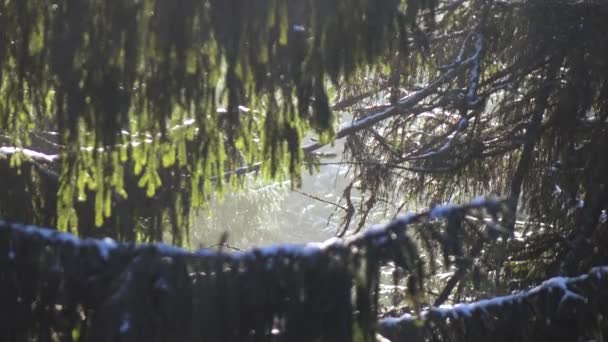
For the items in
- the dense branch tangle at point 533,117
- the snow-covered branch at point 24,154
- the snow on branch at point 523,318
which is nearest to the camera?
the snow on branch at point 523,318

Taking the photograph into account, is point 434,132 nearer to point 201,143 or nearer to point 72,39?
point 201,143

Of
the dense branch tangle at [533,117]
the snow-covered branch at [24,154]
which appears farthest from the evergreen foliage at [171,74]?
the dense branch tangle at [533,117]

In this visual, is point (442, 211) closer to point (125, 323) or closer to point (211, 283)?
point (211, 283)

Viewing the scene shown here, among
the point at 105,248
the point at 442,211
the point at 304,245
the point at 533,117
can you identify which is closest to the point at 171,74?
the point at 105,248

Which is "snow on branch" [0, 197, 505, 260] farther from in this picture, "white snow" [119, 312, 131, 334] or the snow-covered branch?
the snow-covered branch

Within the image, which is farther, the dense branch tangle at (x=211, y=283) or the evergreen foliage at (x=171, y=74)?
the evergreen foliage at (x=171, y=74)

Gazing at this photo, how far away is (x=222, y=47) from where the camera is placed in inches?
132

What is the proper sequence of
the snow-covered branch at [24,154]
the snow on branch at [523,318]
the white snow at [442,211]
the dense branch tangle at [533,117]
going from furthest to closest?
the dense branch tangle at [533,117] → the snow-covered branch at [24,154] → the snow on branch at [523,318] → the white snow at [442,211]

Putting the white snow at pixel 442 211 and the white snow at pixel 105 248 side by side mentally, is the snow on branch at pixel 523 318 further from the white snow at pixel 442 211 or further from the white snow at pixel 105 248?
the white snow at pixel 105 248

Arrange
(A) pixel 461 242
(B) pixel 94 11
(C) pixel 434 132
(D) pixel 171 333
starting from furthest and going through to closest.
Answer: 1. (C) pixel 434 132
2. (B) pixel 94 11
3. (A) pixel 461 242
4. (D) pixel 171 333

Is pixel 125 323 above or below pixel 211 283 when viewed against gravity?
below

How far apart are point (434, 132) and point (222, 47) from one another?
3.85 metres

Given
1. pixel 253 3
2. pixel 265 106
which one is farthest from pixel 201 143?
pixel 253 3

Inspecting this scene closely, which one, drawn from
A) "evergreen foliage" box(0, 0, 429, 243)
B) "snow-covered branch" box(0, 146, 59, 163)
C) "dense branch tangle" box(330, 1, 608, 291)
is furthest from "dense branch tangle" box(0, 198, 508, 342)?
Answer: "dense branch tangle" box(330, 1, 608, 291)
